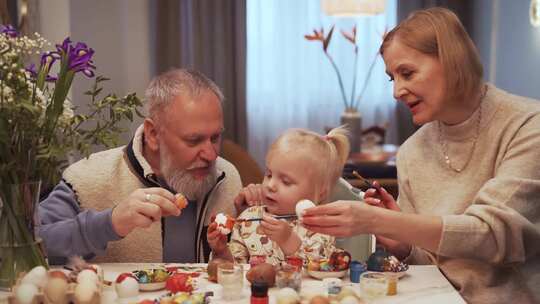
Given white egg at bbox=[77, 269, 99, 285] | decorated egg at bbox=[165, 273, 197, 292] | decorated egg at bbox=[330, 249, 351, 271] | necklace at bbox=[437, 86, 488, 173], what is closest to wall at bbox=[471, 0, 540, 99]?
necklace at bbox=[437, 86, 488, 173]

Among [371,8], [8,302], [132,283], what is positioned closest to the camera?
[8,302]

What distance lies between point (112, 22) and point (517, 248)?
4203 mm

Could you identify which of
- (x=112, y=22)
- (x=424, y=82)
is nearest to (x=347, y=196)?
(x=424, y=82)

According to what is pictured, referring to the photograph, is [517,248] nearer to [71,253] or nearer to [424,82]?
[424,82]

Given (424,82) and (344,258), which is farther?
(424,82)

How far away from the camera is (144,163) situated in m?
2.34

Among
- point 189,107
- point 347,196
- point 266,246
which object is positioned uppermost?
point 189,107

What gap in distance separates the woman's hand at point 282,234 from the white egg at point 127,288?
1.66 feet

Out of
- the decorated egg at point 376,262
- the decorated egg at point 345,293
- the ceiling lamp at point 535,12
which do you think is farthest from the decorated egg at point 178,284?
the ceiling lamp at point 535,12

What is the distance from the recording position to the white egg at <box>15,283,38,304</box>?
4.95ft

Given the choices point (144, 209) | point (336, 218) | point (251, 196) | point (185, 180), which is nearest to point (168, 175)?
point (185, 180)

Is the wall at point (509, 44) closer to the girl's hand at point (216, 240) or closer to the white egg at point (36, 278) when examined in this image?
the girl's hand at point (216, 240)

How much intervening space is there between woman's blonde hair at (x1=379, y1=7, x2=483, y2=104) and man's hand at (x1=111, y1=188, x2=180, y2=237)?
Answer: 90cm

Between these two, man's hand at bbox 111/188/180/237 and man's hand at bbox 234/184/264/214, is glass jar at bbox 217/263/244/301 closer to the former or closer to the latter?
man's hand at bbox 111/188/180/237
